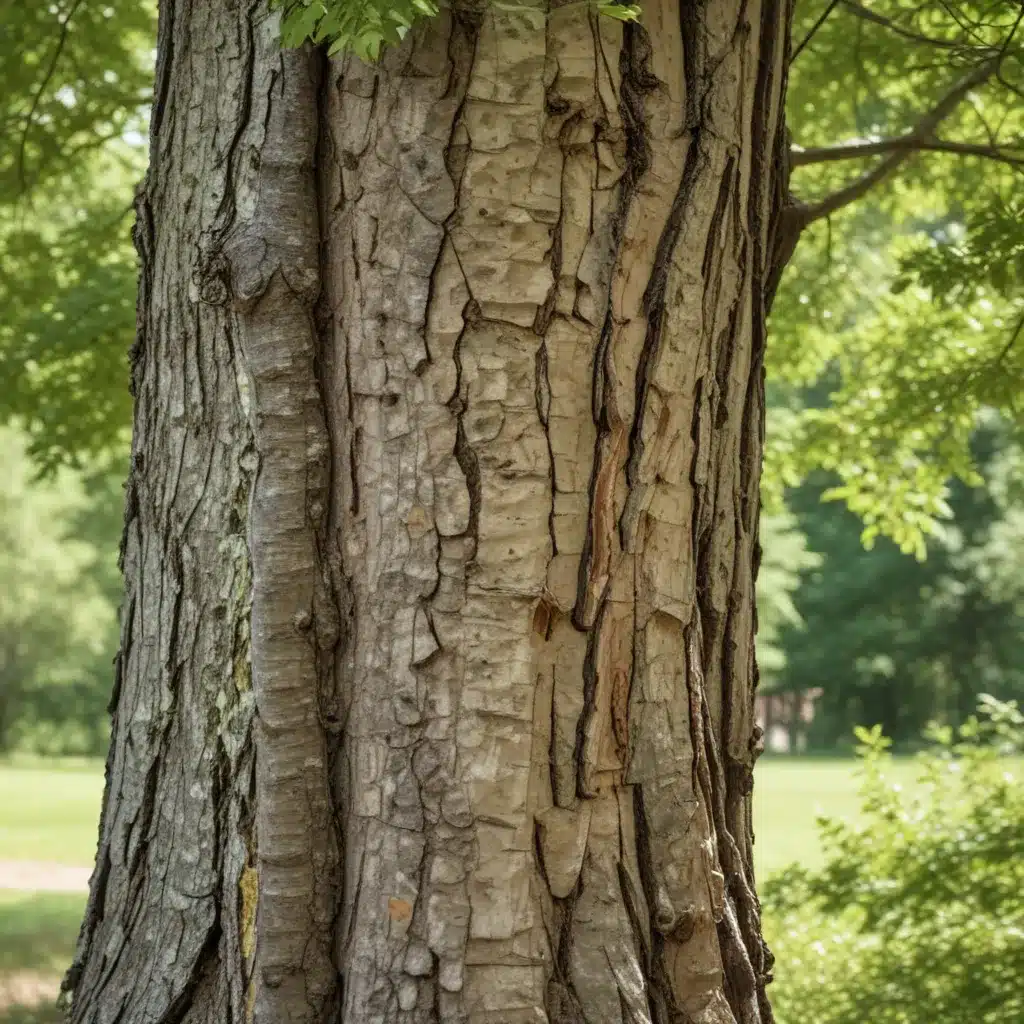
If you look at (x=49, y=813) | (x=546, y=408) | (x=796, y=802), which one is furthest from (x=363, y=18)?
(x=796, y=802)

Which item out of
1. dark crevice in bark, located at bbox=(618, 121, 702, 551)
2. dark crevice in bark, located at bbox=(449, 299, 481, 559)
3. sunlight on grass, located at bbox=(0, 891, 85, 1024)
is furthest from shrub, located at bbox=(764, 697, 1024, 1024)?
sunlight on grass, located at bbox=(0, 891, 85, 1024)

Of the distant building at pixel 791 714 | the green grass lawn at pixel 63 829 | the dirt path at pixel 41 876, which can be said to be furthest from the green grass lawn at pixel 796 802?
the dirt path at pixel 41 876

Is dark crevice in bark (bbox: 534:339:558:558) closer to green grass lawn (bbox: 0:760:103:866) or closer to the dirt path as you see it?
green grass lawn (bbox: 0:760:103:866)

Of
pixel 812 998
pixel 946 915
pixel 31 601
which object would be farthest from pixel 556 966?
pixel 31 601

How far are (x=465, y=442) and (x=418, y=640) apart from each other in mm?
335

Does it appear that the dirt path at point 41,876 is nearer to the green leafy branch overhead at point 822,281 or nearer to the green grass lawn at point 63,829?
the green grass lawn at point 63,829

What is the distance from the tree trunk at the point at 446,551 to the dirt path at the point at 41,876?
12780mm

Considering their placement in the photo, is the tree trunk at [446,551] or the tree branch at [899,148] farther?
the tree branch at [899,148]

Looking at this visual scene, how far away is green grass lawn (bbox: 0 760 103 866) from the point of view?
16000mm

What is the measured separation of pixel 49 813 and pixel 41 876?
5.79 meters

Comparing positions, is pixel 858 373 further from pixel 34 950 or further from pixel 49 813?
pixel 49 813

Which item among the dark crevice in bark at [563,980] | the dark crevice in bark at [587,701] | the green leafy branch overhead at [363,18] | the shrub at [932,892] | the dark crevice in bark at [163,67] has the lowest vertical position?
the shrub at [932,892]

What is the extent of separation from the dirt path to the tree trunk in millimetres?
12780

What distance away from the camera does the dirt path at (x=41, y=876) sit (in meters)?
13.9
